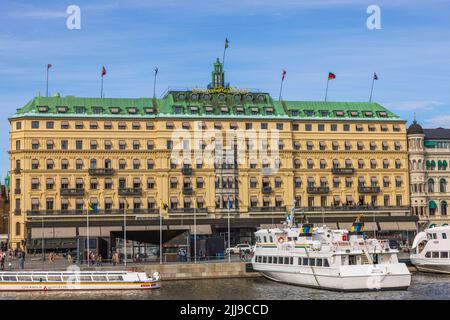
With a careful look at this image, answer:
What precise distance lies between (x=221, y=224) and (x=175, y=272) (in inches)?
1849

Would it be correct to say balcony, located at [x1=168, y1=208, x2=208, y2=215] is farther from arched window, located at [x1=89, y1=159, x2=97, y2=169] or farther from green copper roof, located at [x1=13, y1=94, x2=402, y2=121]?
green copper roof, located at [x1=13, y1=94, x2=402, y2=121]

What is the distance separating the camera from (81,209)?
15188 centimetres

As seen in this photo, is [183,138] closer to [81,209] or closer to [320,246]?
[81,209]

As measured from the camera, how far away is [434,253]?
4429 inches

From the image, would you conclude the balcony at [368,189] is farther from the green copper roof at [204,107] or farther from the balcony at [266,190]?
the balcony at [266,190]

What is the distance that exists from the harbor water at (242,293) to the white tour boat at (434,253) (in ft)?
→ 35.0

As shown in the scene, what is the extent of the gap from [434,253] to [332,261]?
29084 mm

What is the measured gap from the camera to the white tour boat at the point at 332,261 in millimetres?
86812

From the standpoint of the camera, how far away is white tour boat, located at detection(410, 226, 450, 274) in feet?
363

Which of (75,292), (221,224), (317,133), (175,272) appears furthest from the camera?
(317,133)

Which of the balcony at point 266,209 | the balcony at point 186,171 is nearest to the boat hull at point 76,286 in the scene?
the balcony at point 186,171

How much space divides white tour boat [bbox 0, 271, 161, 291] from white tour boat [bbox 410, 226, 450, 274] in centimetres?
4007
